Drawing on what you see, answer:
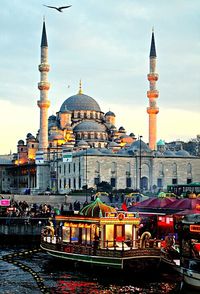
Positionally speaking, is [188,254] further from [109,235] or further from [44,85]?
[44,85]

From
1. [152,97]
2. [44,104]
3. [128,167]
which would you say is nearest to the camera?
[128,167]

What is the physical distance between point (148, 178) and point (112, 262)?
64515 millimetres

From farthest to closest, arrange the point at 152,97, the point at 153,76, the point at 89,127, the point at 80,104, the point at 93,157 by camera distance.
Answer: the point at 80,104 → the point at 89,127 → the point at 153,76 → the point at 152,97 → the point at 93,157

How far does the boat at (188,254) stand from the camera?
24312 millimetres

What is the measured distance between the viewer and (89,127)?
106m

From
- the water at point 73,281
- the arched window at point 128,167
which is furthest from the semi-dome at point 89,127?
the water at point 73,281

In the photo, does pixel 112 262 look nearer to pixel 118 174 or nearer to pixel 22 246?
pixel 22 246

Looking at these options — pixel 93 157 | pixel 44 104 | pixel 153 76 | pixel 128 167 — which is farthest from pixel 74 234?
pixel 153 76

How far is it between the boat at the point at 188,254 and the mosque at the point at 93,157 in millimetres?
51546

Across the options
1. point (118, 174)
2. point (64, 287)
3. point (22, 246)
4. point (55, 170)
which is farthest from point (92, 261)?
point (55, 170)

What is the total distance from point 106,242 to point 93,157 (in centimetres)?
5798

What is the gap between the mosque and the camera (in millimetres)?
87688

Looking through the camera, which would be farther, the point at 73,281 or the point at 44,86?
the point at 44,86

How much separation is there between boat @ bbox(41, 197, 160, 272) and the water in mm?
547
